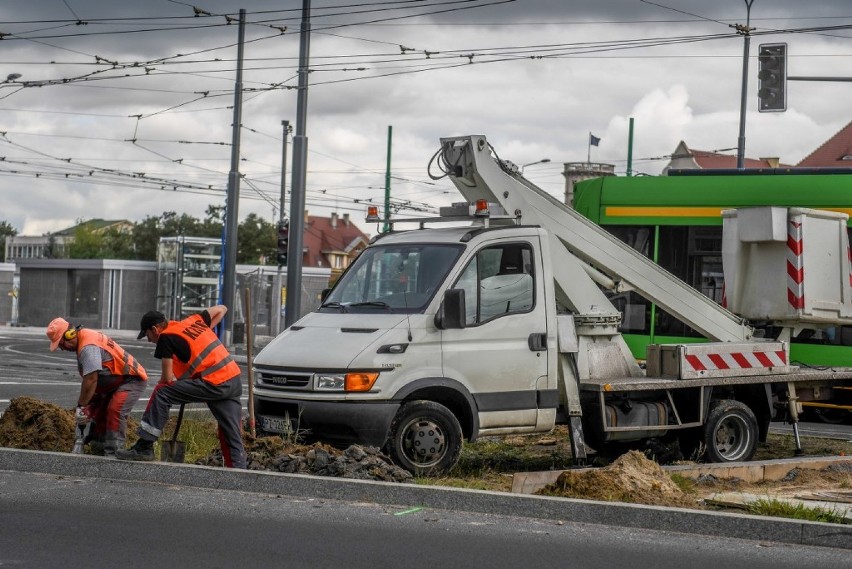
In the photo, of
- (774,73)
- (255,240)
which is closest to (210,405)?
(774,73)

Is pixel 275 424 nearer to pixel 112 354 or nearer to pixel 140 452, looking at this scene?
pixel 140 452

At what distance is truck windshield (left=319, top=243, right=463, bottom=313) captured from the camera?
10.9m

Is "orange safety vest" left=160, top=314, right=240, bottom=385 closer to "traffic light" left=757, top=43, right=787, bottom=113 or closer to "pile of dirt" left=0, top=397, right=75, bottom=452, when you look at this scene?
"pile of dirt" left=0, top=397, right=75, bottom=452

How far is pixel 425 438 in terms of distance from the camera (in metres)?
10.4

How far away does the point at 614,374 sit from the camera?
470 inches

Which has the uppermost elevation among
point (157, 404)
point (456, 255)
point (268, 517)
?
point (456, 255)

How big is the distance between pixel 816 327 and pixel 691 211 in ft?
11.2

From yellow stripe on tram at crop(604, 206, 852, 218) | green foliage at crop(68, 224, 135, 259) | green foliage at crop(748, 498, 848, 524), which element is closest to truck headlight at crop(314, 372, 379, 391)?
green foliage at crop(748, 498, 848, 524)

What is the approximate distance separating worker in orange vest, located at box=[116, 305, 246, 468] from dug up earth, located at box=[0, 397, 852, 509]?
37 cm

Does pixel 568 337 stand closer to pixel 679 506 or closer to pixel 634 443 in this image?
pixel 634 443

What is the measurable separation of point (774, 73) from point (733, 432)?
35.8 feet

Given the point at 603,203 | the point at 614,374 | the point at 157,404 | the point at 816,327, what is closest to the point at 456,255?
the point at 614,374

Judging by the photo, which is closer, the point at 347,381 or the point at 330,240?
the point at 347,381

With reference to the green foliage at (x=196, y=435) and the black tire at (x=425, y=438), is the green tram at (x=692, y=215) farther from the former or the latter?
the black tire at (x=425, y=438)
